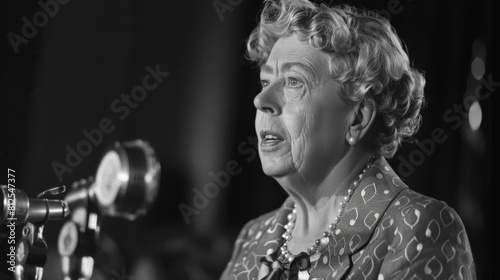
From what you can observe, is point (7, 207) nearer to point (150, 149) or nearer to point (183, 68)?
point (150, 149)

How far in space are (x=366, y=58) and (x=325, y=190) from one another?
0.87 ft

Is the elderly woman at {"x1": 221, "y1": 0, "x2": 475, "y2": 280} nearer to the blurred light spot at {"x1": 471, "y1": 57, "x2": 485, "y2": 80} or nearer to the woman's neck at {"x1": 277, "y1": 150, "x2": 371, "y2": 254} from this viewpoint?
the woman's neck at {"x1": 277, "y1": 150, "x2": 371, "y2": 254}

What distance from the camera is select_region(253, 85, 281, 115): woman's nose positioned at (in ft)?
4.65

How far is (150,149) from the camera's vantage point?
5.24 feet

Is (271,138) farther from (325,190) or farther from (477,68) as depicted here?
(477,68)

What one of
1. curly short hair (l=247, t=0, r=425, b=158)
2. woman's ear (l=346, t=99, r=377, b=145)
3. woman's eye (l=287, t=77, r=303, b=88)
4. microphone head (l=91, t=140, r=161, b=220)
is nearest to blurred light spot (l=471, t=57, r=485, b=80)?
curly short hair (l=247, t=0, r=425, b=158)

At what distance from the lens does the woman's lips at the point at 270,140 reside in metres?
1.42

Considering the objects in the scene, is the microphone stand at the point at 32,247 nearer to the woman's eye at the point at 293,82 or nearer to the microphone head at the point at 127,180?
the microphone head at the point at 127,180

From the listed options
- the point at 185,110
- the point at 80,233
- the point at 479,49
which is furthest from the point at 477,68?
the point at 80,233

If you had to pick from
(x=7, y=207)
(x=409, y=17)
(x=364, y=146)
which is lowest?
(x=364, y=146)

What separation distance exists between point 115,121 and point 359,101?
1.72ft

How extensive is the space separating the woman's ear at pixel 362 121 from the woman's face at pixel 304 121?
0.5 inches

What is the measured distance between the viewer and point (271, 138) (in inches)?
56.2

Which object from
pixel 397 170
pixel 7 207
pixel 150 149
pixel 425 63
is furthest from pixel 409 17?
pixel 7 207
